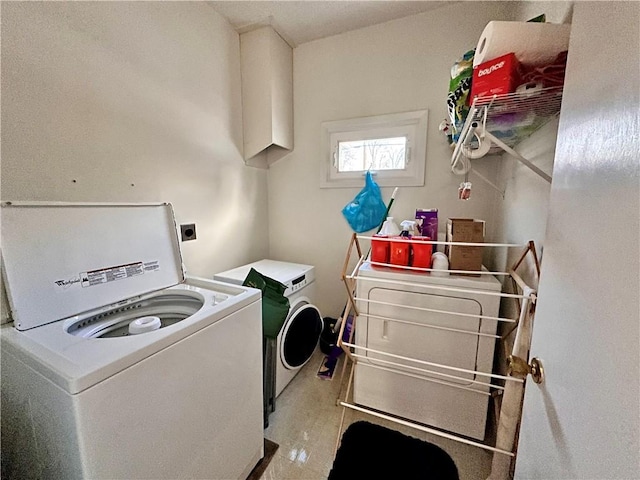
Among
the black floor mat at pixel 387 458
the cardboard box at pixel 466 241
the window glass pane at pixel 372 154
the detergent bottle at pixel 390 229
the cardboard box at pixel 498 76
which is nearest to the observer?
the cardboard box at pixel 498 76

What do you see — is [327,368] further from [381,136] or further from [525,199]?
[381,136]

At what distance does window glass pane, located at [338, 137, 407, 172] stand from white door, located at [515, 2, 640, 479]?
1.61m

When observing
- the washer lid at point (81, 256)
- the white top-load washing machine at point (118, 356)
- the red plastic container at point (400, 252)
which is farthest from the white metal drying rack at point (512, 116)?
the washer lid at point (81, 256)

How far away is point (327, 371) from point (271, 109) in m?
2.19

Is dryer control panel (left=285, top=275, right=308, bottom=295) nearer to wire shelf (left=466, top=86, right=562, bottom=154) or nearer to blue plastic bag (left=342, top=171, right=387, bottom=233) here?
blue plastic bag (left=342, top=171, right=387, bottom=233)

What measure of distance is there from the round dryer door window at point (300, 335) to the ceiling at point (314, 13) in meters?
2.17

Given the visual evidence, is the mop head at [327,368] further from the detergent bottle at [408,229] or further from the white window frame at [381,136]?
the white window frame at [381,136]

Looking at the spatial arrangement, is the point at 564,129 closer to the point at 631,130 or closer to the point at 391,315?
the point at 631,130

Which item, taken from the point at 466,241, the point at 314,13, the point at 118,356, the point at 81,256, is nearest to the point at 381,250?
the point at 466,241

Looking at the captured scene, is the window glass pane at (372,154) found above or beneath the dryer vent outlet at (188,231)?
above

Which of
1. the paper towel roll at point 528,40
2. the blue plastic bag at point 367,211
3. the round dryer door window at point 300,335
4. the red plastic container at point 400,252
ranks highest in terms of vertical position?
the paper towel roll at point 528,40

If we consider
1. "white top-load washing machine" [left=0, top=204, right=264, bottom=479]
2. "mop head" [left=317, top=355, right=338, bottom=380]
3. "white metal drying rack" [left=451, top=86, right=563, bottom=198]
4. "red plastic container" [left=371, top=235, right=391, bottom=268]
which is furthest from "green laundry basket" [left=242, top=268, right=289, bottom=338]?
"white metal drying rack" [left=451, top=86, right=563, bottom=198]

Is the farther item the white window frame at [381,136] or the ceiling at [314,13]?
the white window frame at [381,136]

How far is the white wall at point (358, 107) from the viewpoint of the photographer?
75.7 inches
